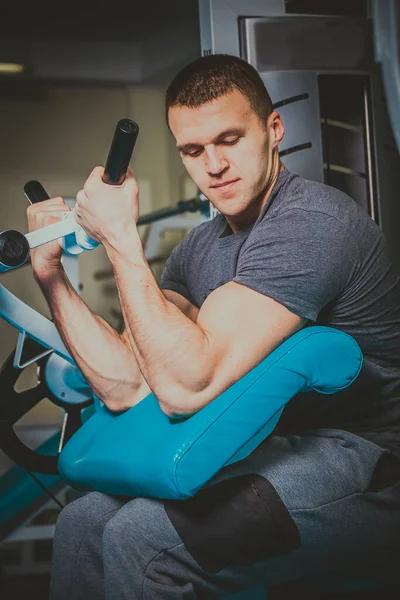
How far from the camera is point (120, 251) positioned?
1221 millimetres

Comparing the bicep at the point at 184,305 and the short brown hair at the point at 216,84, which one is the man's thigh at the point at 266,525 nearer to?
the bicep at the point at 184,305

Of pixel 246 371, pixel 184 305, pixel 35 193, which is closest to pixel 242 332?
pixel 246 371

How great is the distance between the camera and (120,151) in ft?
3.59

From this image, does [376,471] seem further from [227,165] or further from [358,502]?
[227,165]

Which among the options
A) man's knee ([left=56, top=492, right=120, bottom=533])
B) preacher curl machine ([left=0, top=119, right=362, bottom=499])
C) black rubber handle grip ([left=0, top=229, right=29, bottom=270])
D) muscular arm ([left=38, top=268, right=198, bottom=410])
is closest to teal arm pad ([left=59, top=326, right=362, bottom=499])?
preacher curl machine ([left=0, top=119, right=362, bottom=499])

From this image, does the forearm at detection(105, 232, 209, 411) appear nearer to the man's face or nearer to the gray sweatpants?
the gray sweatpants

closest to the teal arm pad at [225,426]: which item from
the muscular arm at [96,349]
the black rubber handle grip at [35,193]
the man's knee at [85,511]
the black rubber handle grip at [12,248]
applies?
the man's knee at [85,511]

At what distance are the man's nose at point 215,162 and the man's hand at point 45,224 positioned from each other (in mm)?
331

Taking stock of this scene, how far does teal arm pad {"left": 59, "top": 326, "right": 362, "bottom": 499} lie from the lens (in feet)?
3.39

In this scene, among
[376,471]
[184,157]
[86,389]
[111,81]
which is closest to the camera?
[376,471]

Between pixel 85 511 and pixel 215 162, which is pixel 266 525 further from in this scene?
pixel 215 162

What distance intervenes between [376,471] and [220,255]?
1.88ft

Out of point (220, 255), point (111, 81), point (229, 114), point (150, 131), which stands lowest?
point (220, 255)

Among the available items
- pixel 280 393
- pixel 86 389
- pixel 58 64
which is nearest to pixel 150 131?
pixel 58 64
